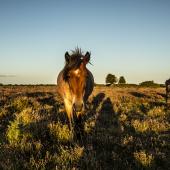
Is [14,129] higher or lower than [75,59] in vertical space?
lower

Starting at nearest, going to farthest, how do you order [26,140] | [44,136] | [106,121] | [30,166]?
[30,166] < [26,140] < [44,136] < [106,121]

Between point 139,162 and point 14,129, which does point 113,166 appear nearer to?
point 139,162

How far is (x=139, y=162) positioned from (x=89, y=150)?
129 cm

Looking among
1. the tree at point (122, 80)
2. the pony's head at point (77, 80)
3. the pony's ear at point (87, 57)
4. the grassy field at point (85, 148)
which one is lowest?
the grassy field at point (85, 148)

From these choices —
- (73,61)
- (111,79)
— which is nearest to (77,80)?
(73,61)

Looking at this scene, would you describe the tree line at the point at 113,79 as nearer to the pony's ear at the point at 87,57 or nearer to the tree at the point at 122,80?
the tree at the point at 122,80

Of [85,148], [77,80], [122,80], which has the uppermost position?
[122,80]

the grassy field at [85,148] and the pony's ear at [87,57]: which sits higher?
the pony's ear at [87,57]

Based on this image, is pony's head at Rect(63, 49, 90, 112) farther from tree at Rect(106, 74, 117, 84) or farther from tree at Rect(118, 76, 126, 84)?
tree at Rect(118, 76, 126, 84)

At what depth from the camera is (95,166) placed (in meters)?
5.76

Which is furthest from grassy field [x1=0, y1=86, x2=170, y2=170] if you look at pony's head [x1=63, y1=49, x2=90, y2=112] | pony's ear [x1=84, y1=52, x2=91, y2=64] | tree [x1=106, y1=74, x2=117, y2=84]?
tree [x1=106, y1=74, x2=117, y2=84]

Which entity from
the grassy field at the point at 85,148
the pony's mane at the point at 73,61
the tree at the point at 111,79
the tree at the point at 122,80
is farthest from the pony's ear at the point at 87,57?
the tree at the point at 122,80

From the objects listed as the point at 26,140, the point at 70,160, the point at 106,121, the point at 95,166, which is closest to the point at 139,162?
the point at 95,166

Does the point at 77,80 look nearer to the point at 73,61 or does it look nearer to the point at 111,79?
the point at 73,61
